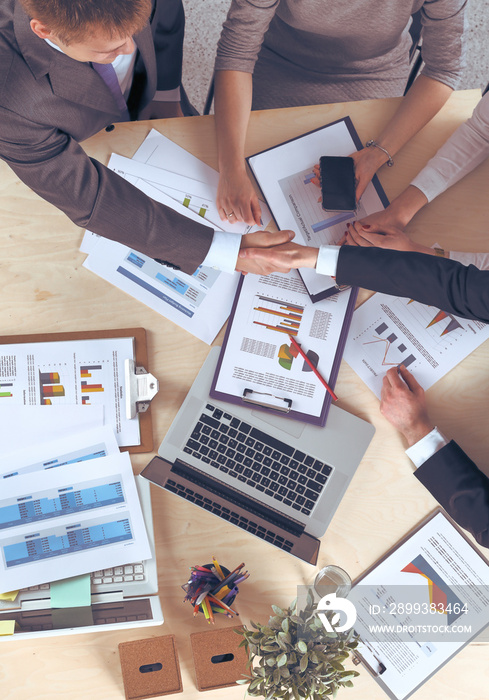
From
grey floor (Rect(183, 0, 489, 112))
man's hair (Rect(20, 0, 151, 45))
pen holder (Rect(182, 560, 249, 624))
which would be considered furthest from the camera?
grey floor (Rect(183, 0, 489, 112))

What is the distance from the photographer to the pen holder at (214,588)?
3.52 ft

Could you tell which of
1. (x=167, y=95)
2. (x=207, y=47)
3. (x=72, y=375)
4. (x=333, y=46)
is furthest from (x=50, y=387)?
(x=207, y=47)

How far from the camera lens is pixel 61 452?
3.80 ft

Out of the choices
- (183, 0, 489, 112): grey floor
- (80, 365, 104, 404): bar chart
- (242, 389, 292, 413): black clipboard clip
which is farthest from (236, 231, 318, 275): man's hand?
(183, 0, 489, 112): grey floor

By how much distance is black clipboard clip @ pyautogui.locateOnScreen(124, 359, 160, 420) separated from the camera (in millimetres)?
1161

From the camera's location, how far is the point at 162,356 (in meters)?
1.21

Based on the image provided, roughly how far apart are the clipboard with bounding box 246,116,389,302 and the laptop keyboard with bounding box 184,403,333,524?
35 centimetres

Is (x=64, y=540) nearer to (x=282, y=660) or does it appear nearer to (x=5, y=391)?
(x=5, y=391)

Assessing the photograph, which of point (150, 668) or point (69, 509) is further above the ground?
point (69, 509)

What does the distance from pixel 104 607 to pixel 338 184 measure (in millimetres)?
1021

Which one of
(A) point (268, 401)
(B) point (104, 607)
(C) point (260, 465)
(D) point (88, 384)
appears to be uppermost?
(D) point (88, 384)

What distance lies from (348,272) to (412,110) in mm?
438

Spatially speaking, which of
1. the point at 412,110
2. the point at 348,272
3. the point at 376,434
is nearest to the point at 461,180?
the point at 412,110

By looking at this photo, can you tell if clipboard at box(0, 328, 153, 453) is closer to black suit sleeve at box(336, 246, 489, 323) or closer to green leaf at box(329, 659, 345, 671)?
black suit sleeve at box(336, 246, 489, 323)
